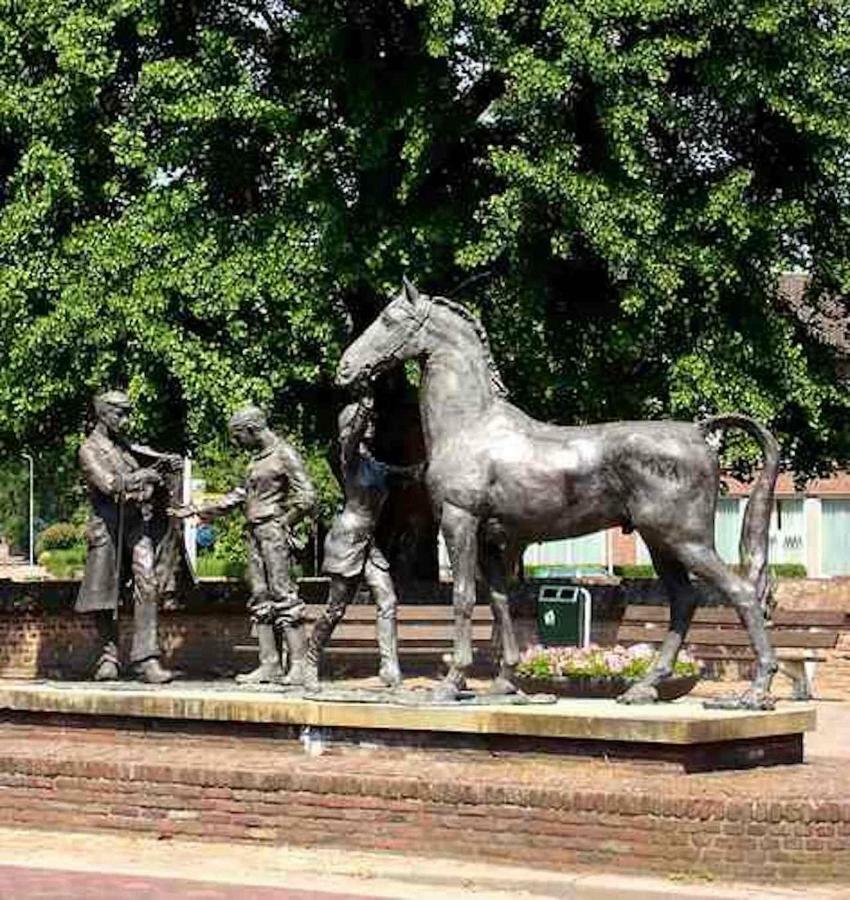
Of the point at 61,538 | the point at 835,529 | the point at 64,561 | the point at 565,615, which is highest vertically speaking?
the point at 61,538

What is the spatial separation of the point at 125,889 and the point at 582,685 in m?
7.17

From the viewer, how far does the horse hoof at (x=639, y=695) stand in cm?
1429

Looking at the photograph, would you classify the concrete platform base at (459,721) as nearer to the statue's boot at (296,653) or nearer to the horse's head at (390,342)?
the statue's boot at (296,653)

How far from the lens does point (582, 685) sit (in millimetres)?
18453

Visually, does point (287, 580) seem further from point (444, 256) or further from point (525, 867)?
point (444, 256)

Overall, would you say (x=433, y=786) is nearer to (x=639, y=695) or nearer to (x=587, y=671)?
(x=639, y=695)

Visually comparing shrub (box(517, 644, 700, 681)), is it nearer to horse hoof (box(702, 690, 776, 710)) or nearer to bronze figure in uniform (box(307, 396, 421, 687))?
bronze figure in uniform (box(307, 396, 421, 687))

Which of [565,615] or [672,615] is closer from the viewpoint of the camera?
[672,615]

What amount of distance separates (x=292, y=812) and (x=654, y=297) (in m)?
11.1

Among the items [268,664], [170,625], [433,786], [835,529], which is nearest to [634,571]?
[835,529]

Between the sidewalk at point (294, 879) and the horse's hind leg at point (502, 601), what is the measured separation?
6.91 ft

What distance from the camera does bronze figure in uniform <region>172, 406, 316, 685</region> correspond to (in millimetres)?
15789

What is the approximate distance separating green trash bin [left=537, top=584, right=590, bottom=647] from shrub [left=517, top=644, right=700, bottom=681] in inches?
230

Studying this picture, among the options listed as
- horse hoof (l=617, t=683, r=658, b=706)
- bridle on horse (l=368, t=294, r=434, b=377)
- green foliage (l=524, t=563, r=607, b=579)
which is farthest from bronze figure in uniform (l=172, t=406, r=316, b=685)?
green foliage (l=524, t=563, r=607, b=579)
